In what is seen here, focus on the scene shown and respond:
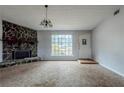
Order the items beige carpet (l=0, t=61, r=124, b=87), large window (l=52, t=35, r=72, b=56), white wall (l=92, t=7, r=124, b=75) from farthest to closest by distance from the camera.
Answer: large window (l=52, t=35, r=72, b=56), white wall (l=92, t=7, r=124, b=75), beige carpet (l=0, t=61, r=124, b=87)

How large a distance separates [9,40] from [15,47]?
78cm

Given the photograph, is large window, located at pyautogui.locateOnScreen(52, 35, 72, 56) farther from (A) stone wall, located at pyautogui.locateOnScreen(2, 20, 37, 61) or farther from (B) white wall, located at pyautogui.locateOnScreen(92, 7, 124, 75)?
(B) white wall, located at pyautogui.locateOnScreen(92, 7, 124, 75)

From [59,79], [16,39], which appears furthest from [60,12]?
[16,39]

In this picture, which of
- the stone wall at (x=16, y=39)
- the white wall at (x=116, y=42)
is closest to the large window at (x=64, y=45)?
the stone wall at (x=16, y=39)

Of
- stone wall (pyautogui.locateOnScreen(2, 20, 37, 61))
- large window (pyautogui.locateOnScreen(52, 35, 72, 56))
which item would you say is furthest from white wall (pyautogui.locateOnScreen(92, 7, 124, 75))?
stone wall (pyautogui.locateOnScreen(2, 20, 37, 61))

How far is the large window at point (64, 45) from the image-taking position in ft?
33.3

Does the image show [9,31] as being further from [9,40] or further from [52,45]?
[52,45]

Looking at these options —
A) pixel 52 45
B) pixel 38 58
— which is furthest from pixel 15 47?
pixel 52 45

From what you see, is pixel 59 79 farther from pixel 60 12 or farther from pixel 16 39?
pixel 16 39

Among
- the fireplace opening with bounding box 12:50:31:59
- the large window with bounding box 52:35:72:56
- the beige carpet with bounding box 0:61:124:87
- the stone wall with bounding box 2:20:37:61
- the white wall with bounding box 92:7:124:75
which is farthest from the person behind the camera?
the large window with bounding box 52:35:72:56

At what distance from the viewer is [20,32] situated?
26.2ft

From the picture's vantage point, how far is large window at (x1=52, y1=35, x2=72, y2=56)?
33.3 feet

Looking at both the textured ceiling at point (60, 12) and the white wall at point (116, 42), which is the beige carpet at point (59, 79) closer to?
the white wall at point (116, 42)

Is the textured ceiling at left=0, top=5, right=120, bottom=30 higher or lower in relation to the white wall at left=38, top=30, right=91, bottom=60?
higher
